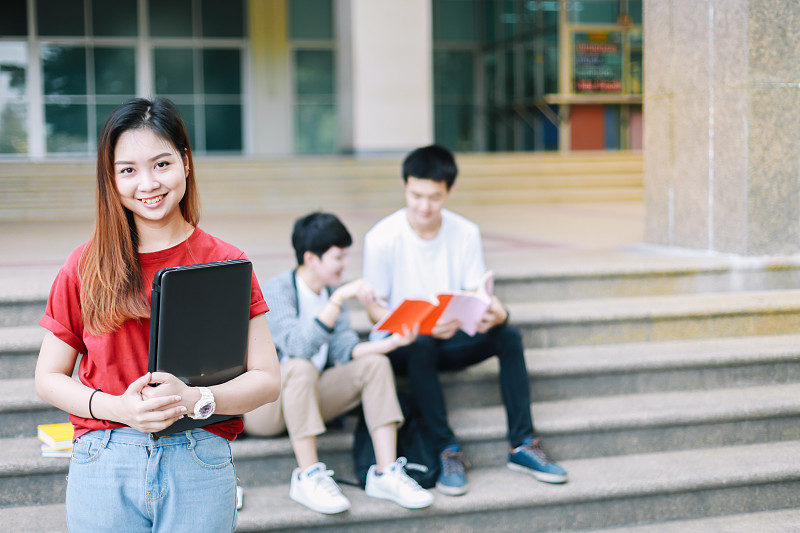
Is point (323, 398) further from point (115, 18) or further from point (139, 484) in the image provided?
point (115, 18)

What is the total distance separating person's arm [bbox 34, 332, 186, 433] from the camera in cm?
163

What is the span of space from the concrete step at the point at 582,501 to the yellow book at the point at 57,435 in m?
0.25

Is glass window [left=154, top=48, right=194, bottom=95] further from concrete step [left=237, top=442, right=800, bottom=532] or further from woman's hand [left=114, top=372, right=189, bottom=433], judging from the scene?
woman's hand [left=114, top=372, right=189, bottom=433]

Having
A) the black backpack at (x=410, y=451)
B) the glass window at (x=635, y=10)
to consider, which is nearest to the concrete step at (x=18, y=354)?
the black backpack at (x=410, y=451)

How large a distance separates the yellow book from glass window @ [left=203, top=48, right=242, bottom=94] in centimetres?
1606

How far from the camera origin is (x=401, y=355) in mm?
3627

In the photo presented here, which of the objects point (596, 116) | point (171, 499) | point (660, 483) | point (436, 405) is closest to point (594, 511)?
point (660, 483)

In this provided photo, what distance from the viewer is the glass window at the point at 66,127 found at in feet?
58.9

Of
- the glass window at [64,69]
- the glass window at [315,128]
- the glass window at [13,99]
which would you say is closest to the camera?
the glass window at [13,99]

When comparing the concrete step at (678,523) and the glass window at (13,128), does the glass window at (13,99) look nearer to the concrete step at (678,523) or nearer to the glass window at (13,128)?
the glass window at (13,128)

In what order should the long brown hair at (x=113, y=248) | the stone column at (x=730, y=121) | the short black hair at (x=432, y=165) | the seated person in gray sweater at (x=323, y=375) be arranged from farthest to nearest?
the stone column at (x=730, y=121) → the short black hair at (x=432, y=165) → the seated person in gray sweater at (x=323, y=375) → the long brown hair at (x=113, y=248)

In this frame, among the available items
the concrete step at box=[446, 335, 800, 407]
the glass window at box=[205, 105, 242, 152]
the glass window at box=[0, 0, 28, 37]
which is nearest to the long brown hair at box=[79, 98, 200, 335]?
the concrete step at box=[446, 335, 800, 407]

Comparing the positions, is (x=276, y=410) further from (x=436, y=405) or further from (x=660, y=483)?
(x=660, y=483)

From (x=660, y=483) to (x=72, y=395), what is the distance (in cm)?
258
